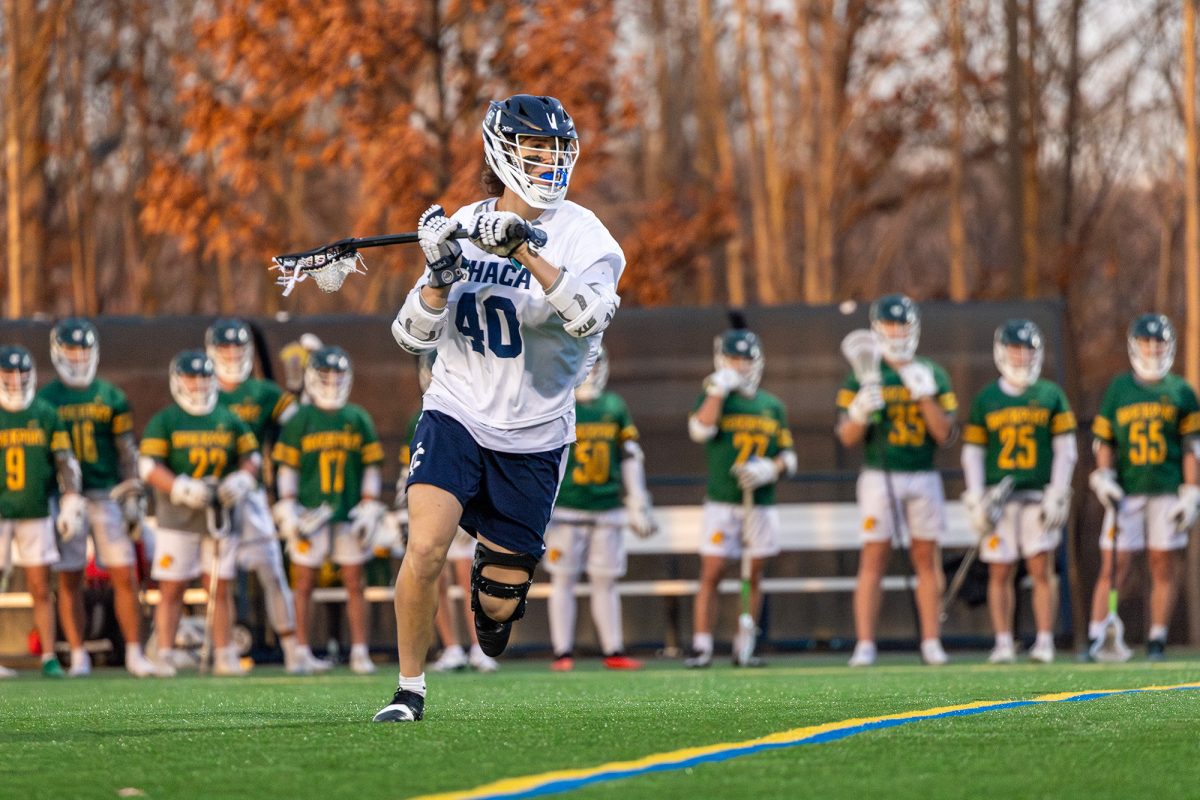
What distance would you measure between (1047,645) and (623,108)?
7356mm

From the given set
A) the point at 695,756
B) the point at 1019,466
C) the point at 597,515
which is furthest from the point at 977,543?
the point at 695,756

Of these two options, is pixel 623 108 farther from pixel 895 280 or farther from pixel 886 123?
pixel 895 280

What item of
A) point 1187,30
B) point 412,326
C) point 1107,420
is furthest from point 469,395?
point 1187,30

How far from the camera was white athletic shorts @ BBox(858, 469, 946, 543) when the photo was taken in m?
12.7

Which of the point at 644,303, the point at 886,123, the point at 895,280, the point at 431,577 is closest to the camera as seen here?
the point at 431,577

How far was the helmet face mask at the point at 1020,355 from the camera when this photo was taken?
1284 cm

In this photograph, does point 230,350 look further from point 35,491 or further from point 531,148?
point 531,148

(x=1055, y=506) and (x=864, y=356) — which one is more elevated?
(x=864, y=356)

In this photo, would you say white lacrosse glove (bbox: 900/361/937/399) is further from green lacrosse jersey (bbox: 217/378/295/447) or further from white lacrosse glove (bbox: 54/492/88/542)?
white lacrosse glove (bbox: 54/492/88/542)

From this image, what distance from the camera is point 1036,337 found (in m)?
13.0

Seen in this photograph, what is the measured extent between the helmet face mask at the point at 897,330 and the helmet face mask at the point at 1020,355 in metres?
0.60

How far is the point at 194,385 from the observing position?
499 inches

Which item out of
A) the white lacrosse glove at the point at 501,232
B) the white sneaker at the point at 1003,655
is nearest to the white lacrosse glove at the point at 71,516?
the white sneaker at the point at 1003,655

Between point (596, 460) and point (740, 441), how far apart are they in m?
0.97
